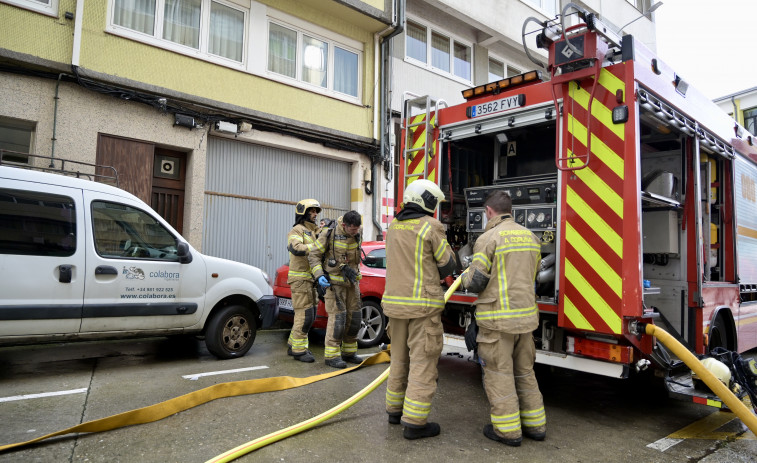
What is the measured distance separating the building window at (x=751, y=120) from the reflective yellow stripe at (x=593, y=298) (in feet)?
34.9

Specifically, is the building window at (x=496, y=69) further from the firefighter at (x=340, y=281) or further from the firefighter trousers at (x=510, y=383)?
the firefighter trousers at (x=510, y=383)

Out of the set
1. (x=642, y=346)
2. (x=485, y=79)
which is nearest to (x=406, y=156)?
(x=642, y=346)

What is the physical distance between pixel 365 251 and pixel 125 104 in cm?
477

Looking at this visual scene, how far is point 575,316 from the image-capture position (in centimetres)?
382

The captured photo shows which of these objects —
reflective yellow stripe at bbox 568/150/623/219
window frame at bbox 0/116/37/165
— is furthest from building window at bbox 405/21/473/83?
reflective yellow stripe at bbox 568/150/623/219

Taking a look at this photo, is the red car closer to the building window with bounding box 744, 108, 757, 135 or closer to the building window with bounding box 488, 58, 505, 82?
the building window with bounding box 488, 58, 505, 82

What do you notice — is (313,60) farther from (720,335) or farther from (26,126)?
(720,335)

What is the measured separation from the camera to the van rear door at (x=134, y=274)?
488 centimetres

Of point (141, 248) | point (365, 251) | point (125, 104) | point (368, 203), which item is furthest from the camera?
point (368, 203)

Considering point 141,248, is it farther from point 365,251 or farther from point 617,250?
point 617,250

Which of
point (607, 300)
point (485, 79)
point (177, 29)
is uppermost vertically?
point (485, 79)

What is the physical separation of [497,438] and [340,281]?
269 centimetres

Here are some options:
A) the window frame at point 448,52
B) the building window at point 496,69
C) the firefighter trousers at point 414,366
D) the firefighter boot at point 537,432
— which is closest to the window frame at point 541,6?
the building window at point 496,69

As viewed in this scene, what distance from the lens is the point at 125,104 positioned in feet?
26.7
